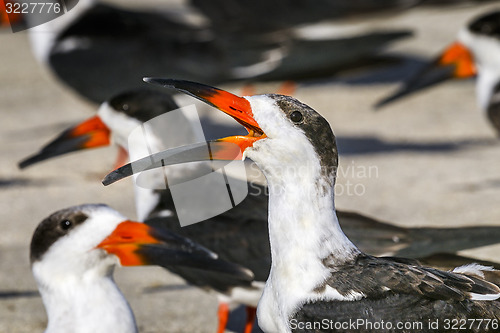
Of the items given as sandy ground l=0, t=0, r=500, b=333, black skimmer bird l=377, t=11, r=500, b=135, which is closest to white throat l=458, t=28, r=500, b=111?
black skimmer bird l=377, t=11, r=500, b=135

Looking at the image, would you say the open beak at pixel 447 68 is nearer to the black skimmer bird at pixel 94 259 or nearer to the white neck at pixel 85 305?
the black skimmer bird at pixel 94 259

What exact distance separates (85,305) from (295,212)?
116cm

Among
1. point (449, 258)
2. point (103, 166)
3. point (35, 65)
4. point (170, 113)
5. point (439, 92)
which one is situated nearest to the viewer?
point (449, 258)

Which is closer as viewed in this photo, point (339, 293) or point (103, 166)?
point (339, 293)

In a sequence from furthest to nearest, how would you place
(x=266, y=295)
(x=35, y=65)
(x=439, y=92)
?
(x=35, y=65)
(x=439, y=92)
(x=266, y=295)

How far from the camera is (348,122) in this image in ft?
27.2

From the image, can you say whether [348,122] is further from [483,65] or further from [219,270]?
[219,270]

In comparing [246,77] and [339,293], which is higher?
[339,293]

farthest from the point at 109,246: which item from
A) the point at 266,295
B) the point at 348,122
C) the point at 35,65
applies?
the point at 35,65

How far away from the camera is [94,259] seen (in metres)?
3.68

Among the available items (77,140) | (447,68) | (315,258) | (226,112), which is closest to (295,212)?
(315,258)

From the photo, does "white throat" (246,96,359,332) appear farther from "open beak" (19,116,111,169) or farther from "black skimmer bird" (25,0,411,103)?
"black skimmer bird" (25,0,411,103)

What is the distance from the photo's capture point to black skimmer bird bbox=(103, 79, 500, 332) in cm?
287

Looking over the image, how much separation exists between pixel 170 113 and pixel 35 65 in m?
6.49
